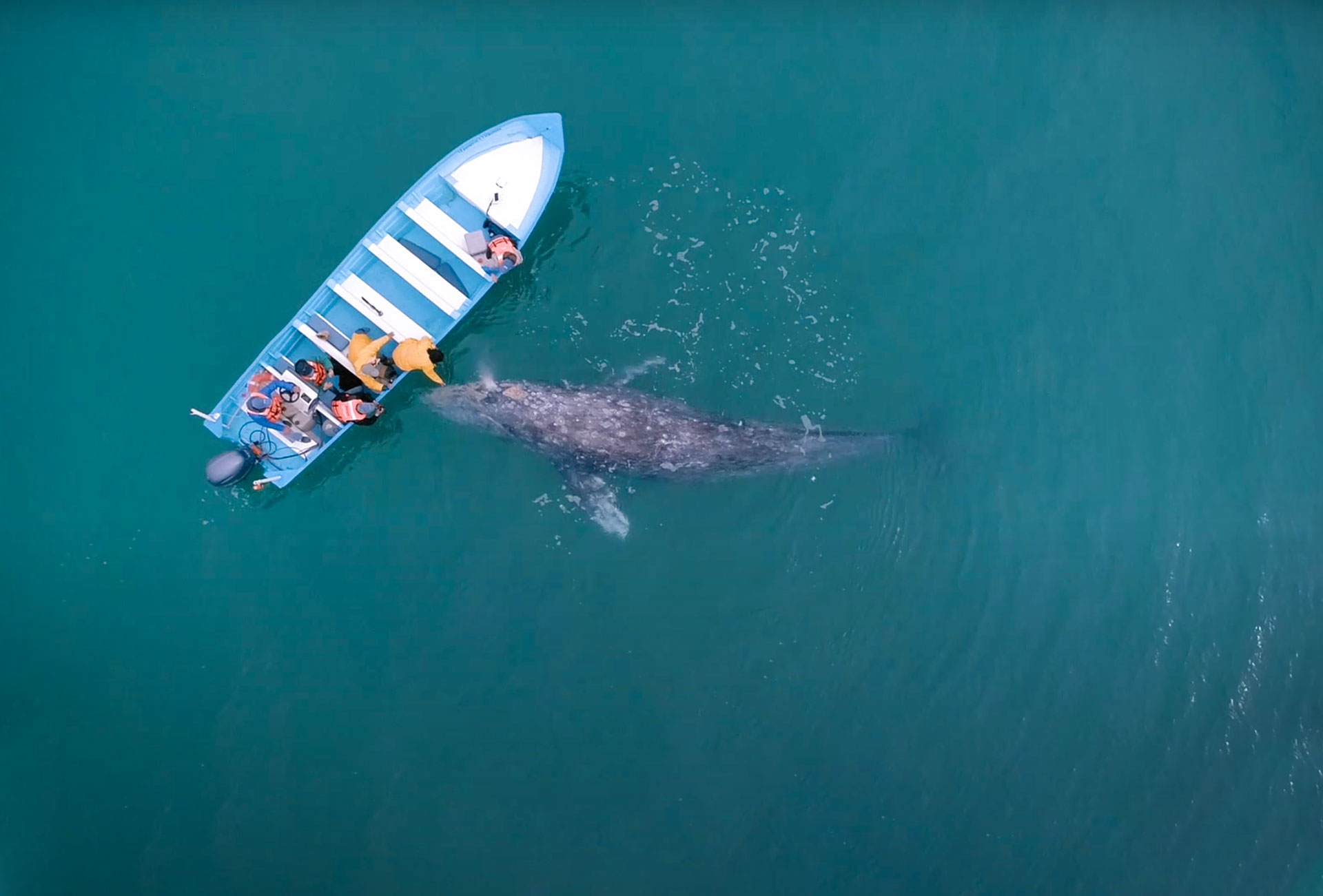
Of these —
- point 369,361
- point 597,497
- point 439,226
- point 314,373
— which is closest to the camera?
point 369,361

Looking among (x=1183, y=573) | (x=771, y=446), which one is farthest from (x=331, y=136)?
(x=1183, y=573)

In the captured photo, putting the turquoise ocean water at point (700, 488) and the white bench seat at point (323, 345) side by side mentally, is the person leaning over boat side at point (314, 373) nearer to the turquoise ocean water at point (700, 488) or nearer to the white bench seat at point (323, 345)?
the white bench seat at point (323, 345)

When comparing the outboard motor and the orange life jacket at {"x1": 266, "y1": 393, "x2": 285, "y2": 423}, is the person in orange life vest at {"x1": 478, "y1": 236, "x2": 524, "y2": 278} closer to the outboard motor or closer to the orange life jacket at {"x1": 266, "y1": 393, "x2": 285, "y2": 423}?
the orange life jacket at {"x1": 266, "y1": 393, "x2": 285, "y2": 423}

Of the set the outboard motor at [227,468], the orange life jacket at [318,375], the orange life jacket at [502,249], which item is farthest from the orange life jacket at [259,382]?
the orange life jacket at [502,249]

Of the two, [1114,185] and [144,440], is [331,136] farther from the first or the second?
[1114,185]

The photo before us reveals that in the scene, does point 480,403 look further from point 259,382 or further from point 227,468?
point 227,468

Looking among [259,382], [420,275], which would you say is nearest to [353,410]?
[259,382]

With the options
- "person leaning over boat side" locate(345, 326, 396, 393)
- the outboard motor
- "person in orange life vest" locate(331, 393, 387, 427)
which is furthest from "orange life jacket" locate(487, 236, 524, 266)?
the outboard motor
